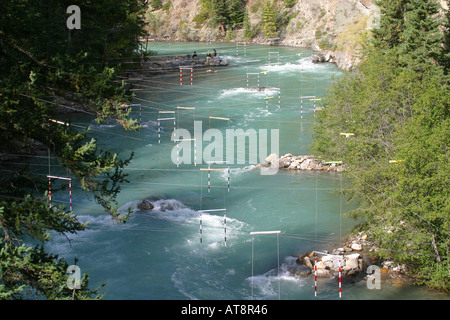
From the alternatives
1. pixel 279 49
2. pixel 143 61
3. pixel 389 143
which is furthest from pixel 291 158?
pixel 279 49

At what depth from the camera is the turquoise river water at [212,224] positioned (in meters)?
18.7

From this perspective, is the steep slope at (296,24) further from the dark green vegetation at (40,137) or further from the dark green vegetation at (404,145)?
the dark green vegetation at (40,137)

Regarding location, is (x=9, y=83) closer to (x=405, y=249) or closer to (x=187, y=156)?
(x=405, y=249)

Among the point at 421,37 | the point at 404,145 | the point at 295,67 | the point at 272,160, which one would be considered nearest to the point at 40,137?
the point at 404,145

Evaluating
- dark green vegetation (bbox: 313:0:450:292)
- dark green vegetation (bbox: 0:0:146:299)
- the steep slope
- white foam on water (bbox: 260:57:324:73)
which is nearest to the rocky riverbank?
dark green vegetation (bbox: 313:0:450:292)

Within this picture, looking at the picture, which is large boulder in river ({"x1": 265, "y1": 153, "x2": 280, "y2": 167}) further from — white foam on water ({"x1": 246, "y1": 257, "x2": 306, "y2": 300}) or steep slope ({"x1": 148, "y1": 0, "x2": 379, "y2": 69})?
steep slope ({"x1": 148, "y1": 0, "x2": 379, "y2": 69})

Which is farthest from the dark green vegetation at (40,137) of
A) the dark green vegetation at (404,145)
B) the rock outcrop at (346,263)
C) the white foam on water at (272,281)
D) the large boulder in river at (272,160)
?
the large boulder in river at (272,160)

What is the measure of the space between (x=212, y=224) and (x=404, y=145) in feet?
27.2

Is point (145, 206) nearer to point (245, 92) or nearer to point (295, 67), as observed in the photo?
point (245, 92)

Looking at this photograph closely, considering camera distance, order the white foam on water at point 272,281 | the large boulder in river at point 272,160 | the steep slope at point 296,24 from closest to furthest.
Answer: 1. the white foam on water at point 272,281
2. the large boulder in river at point 272,160
3. the steep slope at point 296,24

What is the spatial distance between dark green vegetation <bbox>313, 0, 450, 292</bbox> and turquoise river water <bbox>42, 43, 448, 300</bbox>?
142 cm

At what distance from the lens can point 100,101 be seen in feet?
44.7

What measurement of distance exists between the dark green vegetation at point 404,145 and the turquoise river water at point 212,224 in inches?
56.0

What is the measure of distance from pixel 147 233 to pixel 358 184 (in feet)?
27.5
